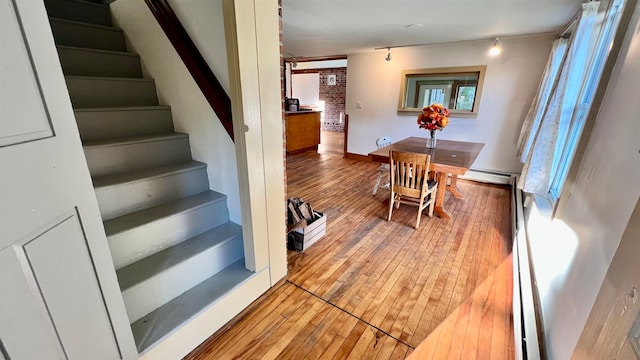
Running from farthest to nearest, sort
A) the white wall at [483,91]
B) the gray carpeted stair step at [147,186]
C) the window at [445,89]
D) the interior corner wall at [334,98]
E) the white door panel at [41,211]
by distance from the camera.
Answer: the interior corner wall at [334,98], the window at [445,89], the white wall at [483,91], the gray carpeted stair step at [147,186], the white door panel at [41,211]

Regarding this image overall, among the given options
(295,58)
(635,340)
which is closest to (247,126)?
(635,340)

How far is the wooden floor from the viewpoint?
1.47 meters

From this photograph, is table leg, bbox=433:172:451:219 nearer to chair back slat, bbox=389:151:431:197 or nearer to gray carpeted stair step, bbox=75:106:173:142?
chair back slat, bbox=389:151:431:197

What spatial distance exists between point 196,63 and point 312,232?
1.62m

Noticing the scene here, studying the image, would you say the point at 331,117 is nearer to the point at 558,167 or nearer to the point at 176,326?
the point at 558,167

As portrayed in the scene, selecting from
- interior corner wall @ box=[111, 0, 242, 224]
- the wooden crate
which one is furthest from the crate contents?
interior corner wall @ box=[111, 0, 242, 224]

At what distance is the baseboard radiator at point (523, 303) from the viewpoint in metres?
1.39

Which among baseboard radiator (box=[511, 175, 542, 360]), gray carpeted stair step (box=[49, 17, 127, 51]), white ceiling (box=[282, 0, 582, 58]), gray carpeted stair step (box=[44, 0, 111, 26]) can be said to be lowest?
baseboard radiator (box=[511, 175, 542, 360])

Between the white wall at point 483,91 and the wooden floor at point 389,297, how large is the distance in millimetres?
1481

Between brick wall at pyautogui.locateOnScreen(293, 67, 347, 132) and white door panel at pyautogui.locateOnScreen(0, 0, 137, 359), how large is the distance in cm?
959

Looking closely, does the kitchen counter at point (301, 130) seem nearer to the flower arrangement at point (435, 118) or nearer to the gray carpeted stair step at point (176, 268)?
the flower arrangement at point (435, 118)

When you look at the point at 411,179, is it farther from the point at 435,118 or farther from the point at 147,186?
the point at 147,186

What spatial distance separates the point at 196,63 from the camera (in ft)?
5.04

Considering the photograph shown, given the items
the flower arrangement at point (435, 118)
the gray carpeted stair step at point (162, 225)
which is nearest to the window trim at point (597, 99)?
the flower arrangement at point (435, 118)
